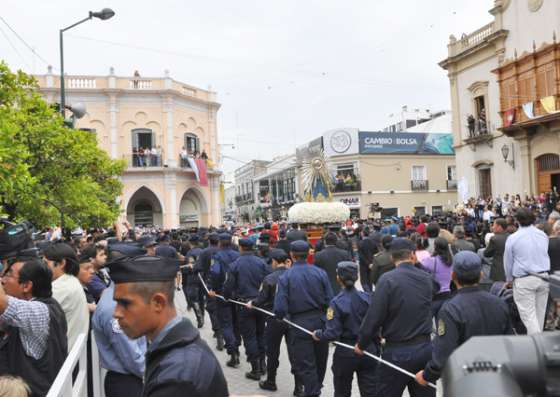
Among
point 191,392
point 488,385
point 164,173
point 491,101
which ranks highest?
point 491,101

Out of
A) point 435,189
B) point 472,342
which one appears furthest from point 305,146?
point 472,342

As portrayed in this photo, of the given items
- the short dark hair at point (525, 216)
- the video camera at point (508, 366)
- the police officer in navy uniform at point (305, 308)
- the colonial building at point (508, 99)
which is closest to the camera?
the video camera at point (508, 366)

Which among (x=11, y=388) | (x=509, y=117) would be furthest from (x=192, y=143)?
(x=11, y=388)

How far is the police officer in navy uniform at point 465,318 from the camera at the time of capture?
4094 mm

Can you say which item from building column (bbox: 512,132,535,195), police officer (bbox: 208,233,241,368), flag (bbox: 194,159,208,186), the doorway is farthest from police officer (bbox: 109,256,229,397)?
flag (bbox: 194,159,208,186)

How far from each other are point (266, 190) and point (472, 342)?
65.7 metres

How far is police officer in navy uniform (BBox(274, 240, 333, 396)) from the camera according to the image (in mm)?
6176

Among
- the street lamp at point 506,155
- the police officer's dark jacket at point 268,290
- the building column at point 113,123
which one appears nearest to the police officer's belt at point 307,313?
the police officer's dark jacket at point 268,290

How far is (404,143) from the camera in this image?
43812 millimetres

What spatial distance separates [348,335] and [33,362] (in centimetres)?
293

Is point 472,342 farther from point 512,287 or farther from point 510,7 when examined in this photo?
point 510,7

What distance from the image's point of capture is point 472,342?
121cm

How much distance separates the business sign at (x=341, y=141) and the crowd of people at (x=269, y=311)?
34047 millimetres

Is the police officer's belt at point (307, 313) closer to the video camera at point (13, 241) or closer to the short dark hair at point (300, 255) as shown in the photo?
the short dark hair at point (300, 255)
